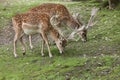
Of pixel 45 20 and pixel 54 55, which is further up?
pixel 45 20

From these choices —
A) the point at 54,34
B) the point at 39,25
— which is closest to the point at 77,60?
the point at 54,34

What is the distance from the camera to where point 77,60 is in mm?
9258

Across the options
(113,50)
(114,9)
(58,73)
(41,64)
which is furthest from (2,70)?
(114,9)

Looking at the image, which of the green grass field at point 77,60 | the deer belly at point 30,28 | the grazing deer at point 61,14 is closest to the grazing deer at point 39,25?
the deer belly at point 30,28

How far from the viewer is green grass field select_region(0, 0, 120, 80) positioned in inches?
331

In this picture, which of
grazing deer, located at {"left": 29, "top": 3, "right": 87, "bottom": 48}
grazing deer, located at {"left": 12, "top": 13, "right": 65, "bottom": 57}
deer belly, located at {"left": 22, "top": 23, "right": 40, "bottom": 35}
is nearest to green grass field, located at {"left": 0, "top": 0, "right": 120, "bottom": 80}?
grazing deer, located at {"left": 12, "top": 13, "right": 65, "bottom": 57}

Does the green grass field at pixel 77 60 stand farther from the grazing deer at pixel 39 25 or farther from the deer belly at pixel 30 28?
the deer belly at pixel 30 28

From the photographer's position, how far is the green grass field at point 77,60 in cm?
841

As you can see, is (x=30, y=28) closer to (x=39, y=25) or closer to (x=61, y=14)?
(x=39, y=25)

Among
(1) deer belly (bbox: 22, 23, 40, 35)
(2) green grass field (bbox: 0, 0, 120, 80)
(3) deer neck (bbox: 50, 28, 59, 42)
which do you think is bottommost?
(2) green grass field (bbox: 0, 0, 120, 80)

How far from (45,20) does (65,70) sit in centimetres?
222

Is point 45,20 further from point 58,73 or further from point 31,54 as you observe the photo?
point 58,73

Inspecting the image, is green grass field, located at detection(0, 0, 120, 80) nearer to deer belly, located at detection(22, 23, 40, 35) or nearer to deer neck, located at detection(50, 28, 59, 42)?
deer neck, located at detection(50, 28, 59, 42)

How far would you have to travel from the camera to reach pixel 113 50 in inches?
423
